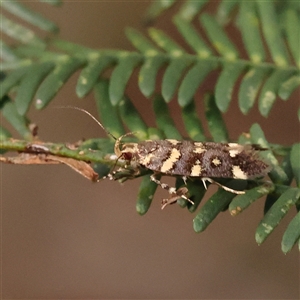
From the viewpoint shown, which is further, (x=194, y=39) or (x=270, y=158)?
(x=194, y=39)

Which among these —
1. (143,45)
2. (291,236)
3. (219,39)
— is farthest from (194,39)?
(291,236)

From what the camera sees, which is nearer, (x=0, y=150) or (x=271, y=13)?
(x=0, y=150)

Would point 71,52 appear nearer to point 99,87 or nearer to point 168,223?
point 99,87

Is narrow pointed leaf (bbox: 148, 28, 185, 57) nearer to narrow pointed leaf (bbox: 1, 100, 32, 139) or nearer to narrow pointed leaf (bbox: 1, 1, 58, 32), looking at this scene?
narrow pointed leaf (bbox: 1, 1, 58, 32)

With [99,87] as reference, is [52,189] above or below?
below

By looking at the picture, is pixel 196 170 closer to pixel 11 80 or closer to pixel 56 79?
pixel 56 79

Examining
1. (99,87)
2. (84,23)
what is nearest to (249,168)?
(99,87)
